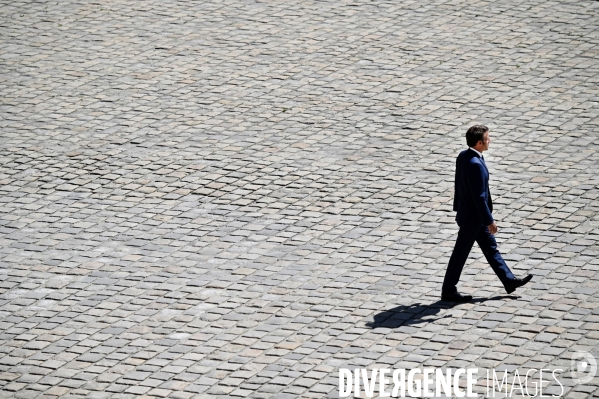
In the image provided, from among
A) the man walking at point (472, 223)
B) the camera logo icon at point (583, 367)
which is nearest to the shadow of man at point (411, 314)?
the man walking at point (472, 223)

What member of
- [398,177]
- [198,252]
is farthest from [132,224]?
[398,177]

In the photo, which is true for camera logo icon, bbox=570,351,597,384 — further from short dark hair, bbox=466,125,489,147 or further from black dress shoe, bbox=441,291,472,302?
short dark hair, bbox=466,125,489,147

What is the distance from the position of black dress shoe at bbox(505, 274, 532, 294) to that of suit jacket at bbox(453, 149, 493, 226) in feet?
2.09

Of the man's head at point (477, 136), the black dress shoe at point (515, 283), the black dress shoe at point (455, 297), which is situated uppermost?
the man's head at point (477, 136)

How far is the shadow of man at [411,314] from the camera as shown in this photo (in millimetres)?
9109

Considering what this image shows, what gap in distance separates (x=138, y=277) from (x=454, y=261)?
11.0ft

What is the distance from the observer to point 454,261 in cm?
934

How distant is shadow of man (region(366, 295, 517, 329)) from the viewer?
359 inches

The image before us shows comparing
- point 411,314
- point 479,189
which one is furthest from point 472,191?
point 411,314

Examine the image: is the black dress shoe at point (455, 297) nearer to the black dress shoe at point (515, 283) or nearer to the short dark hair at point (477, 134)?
the black dress shoe at point (515, 283)

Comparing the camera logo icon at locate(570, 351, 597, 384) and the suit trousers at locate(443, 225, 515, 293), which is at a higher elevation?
the suit trousers at locate(443, 225, 515, 293)

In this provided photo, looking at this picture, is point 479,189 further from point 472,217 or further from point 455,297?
point 455,297

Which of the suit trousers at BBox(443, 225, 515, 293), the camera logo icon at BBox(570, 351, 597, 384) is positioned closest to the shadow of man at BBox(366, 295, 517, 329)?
the suit trousers at BBox(443, 225, 515, 293)

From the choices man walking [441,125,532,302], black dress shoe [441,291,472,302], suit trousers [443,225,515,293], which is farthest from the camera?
black dress shoe [441,291,472,302]
